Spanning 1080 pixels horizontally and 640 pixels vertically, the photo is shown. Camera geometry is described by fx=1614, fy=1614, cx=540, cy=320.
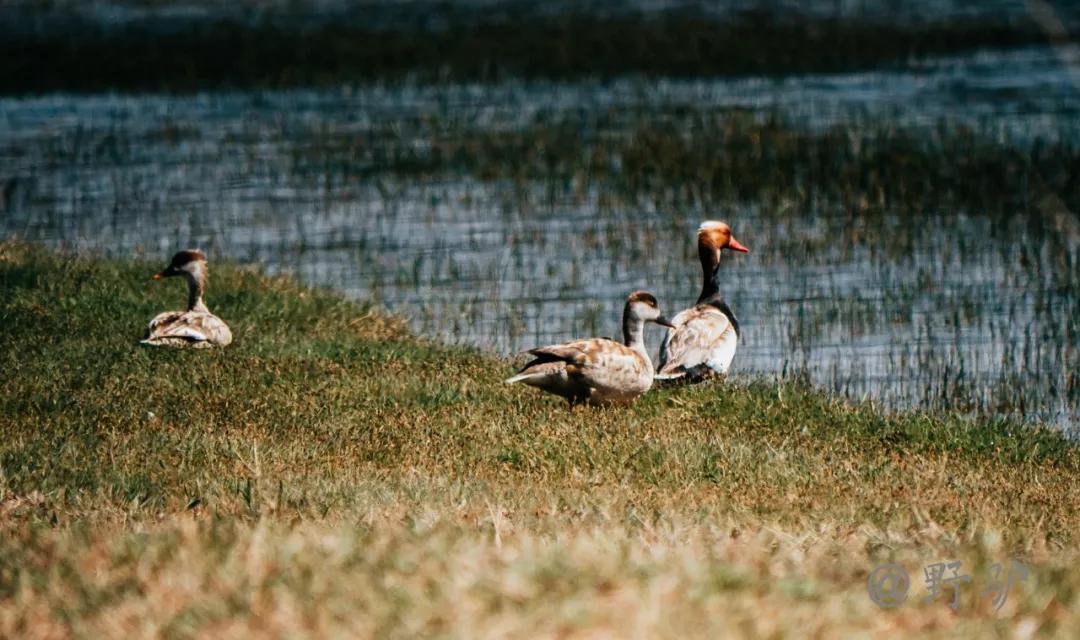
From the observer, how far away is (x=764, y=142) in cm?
2858

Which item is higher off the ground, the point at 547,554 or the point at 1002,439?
the point at 547,554

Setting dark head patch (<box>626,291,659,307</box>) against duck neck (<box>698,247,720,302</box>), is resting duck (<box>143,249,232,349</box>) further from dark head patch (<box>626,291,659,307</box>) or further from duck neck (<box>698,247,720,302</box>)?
duck neck (<box>698,247,720,302</box>)

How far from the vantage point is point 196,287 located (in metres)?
14.9

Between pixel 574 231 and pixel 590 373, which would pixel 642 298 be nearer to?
pixel 590 373

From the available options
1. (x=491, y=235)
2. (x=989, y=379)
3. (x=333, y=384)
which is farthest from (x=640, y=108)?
(x=333, y=384)

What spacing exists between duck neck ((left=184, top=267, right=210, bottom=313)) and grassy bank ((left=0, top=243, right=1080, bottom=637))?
0.52 m

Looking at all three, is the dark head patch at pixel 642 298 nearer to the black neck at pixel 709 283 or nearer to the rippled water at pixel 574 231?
the rippled water at pixel 574 231

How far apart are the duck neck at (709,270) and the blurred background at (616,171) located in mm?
752

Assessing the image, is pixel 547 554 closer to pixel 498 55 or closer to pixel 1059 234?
pixel 1059 234

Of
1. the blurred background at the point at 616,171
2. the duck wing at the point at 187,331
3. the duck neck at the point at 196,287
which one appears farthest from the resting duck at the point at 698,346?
the duck neck at the point at 196,287

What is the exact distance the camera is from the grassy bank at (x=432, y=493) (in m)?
5.08

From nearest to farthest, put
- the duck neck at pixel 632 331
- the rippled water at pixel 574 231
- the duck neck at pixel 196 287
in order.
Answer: the duck neck at pixel 632 331 → the duck neck at pixel 196 287 → the rippled water at pixel 574 231

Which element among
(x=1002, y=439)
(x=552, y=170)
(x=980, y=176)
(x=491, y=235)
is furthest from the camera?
(x=552, y=170)

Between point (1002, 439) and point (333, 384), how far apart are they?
4.93m
